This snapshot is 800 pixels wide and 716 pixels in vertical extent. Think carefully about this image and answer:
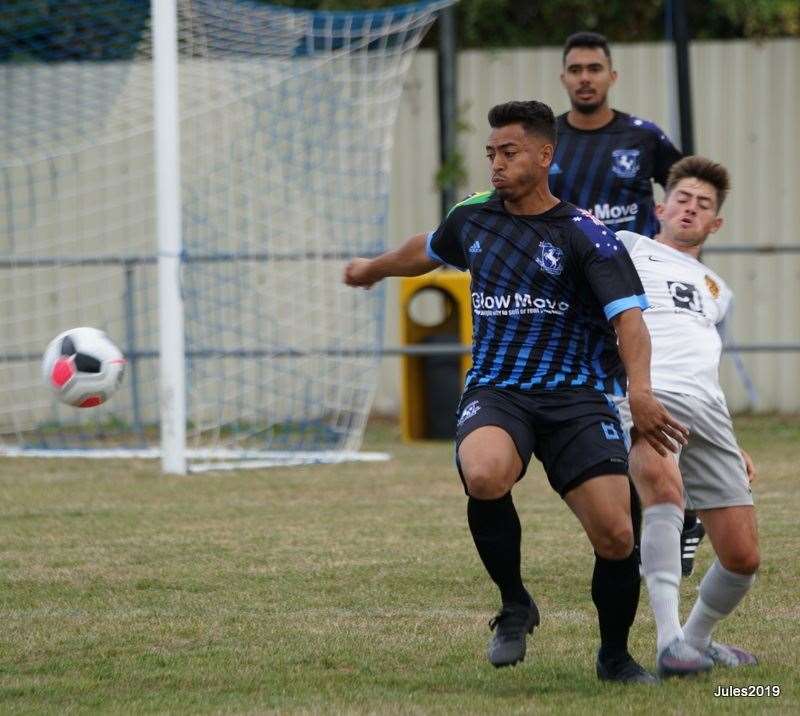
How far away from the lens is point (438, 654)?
5.00m

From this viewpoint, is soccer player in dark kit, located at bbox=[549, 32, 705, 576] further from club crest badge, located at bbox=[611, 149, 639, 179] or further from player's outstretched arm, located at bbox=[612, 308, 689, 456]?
player's outstretched arm, located at bbox=[612, 308, 689, 456]

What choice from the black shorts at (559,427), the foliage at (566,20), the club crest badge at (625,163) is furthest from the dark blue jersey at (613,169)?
the foliage at (566,20)

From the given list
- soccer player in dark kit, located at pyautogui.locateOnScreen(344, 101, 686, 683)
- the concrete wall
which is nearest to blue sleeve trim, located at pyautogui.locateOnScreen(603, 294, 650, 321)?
soccer player in dark kit, located at pyautogui.locateOnScreen(344, 101, 686, 683)

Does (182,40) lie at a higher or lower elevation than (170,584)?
higher

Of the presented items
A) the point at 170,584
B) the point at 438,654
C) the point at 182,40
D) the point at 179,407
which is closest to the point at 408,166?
the point at 182,40

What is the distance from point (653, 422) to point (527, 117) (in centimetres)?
102

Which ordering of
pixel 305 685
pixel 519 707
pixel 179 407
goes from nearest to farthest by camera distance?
pixel 519 707 → pixel 305 685 → pixel 179 407

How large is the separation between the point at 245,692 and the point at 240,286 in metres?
7.39

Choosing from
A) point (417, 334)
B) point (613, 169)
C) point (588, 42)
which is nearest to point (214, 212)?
point (417, 334)

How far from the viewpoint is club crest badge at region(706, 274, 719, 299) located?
5324 millimetres

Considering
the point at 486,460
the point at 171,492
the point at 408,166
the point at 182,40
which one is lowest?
the point at 171,492

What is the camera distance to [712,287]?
5.34m

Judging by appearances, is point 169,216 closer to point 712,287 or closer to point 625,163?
point 625,163

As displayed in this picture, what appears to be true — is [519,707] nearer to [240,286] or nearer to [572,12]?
[240,286]
